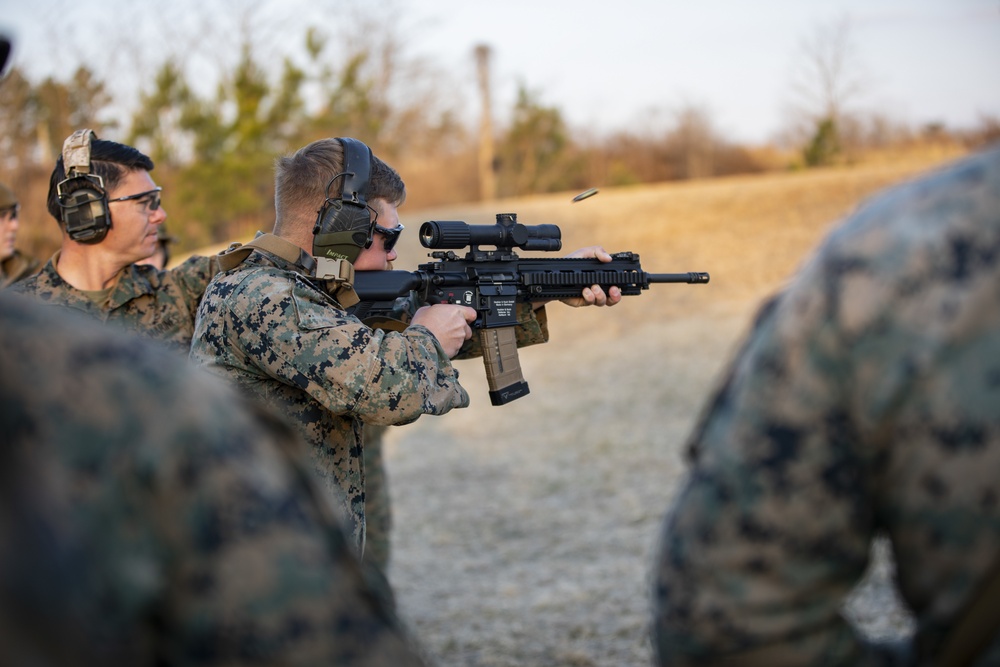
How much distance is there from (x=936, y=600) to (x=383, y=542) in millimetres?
4763

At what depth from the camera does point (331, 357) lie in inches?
123

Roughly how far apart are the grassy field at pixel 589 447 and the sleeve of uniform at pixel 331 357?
1.72m

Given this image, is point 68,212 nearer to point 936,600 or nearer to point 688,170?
point 936,600

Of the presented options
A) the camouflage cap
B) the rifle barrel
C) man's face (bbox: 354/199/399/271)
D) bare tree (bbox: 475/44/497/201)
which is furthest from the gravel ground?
bare tree (bbox: 475/44/497/201)

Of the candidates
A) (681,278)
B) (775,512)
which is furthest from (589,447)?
(775,512)

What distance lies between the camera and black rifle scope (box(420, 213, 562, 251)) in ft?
12.7

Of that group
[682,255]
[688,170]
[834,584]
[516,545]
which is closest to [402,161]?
[688,170]

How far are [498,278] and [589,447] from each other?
7586mm

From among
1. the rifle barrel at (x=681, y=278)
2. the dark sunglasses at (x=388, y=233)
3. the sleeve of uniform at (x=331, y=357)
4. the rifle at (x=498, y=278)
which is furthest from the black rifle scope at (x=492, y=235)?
the sleeve of uniform at (x=331, y=357)

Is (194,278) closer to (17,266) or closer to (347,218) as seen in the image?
(347,218)

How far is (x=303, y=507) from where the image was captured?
1266 mm

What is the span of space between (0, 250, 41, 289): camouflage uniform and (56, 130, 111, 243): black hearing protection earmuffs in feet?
7.95

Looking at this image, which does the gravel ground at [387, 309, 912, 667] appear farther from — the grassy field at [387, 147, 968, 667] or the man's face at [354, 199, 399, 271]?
the man's face at [354, 199, 399, 271]

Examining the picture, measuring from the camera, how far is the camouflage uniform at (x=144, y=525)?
1.17 m
